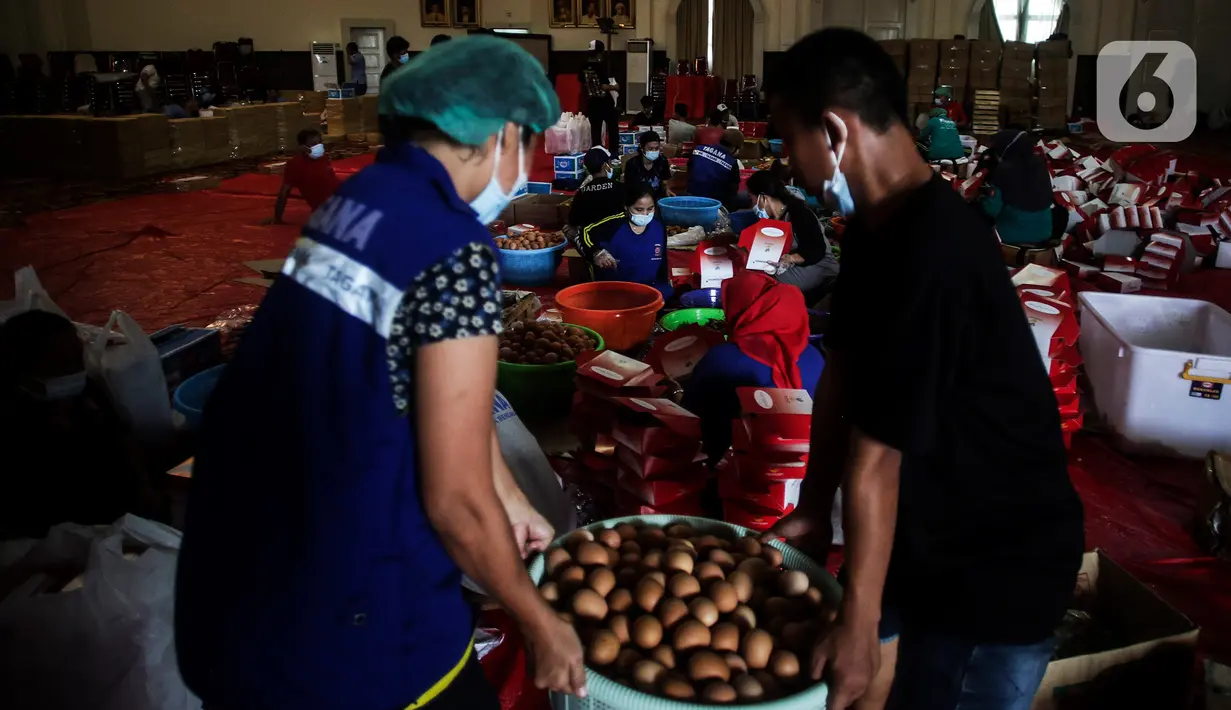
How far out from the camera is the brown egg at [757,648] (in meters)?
1.49

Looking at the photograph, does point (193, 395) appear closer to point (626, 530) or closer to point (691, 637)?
point (626, 530)

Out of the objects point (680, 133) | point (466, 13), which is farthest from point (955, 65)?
point (466, 13)

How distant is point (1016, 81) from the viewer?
56.3ft

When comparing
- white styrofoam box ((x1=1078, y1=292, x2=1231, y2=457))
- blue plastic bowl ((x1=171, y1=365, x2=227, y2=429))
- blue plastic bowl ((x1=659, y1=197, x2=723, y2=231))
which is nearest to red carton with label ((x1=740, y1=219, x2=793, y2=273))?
white styrofoam box ((x1=1078, y1=292, x2=1231, y2=457))

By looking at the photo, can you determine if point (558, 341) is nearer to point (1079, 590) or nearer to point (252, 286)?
point (1079, 590)

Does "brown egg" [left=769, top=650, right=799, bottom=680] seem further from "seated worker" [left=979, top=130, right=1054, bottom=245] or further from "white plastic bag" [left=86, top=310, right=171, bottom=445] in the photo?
"seated worker" [left=979, top=130, right=1054, bottom=245]

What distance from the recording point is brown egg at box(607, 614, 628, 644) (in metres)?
1.53

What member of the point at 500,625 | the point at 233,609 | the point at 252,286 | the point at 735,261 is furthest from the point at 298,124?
the point at 233,609

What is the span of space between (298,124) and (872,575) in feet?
51.5

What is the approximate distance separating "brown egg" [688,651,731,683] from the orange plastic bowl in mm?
2602

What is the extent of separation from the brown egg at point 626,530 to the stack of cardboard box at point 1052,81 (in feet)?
60.2

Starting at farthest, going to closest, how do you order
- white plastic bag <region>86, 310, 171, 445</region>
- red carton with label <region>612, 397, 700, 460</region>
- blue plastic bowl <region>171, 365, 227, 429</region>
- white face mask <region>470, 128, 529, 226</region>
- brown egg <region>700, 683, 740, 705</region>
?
blue plastic bowl <region>171, 365, 227, 429</region> < white plastic bag <region>86, 310, 171, 445</region> < red carton with label <region>612, 397, 700, 460</region> < brown egg <region>700, 683, 740, 705</region> < white face mask <region>470, 128, 529, 226</region>

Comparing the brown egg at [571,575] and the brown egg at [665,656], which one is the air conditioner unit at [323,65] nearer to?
the brown egg at [571,575]

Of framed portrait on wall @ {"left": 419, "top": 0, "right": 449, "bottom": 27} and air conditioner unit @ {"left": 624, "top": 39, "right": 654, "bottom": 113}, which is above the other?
framed portrait on wall @ {"left": 419, "top": 0, "right": 449, "bottom": 27}
